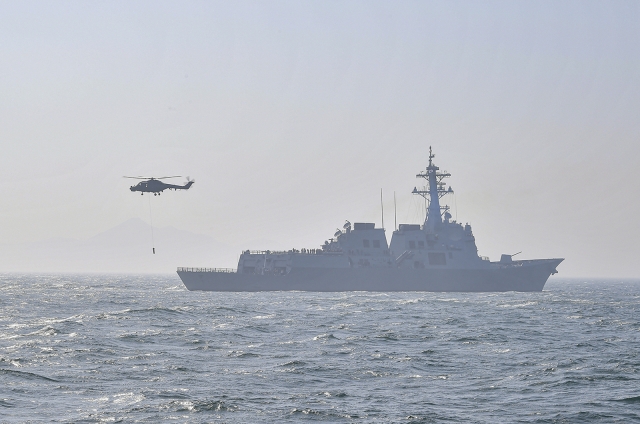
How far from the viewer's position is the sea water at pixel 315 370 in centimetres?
1662

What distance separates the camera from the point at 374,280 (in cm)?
7550

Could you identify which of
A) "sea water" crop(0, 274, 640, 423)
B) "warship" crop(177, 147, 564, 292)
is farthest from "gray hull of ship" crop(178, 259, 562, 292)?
"sea water" crop(0, 274, 640, 423)

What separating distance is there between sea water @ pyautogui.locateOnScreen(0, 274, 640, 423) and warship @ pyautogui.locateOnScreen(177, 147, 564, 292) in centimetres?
3455

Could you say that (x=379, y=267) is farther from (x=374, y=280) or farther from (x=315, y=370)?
(x=315, y=370)

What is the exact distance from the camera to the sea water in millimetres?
16625

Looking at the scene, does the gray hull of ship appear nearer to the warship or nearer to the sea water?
the warship

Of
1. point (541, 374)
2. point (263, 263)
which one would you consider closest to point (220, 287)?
point (263, 263)

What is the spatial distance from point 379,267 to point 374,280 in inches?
57.0

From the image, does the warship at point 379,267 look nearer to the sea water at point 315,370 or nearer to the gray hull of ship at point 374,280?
the gray hull of ship at point 374,280

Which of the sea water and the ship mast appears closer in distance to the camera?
the sea water

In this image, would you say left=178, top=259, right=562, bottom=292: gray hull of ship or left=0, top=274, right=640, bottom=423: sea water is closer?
left=0, top=274, right=640, bottom=423: sea water

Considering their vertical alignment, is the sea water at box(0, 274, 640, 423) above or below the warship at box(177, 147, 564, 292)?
below

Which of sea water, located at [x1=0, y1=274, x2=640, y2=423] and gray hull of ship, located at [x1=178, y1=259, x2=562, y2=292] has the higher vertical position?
→ gray hull of ship, located at [x1=178, y1=259, x2=562, y2=292]

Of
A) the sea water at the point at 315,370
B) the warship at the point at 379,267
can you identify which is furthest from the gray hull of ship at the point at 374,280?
the sea water at the point at 315,370
